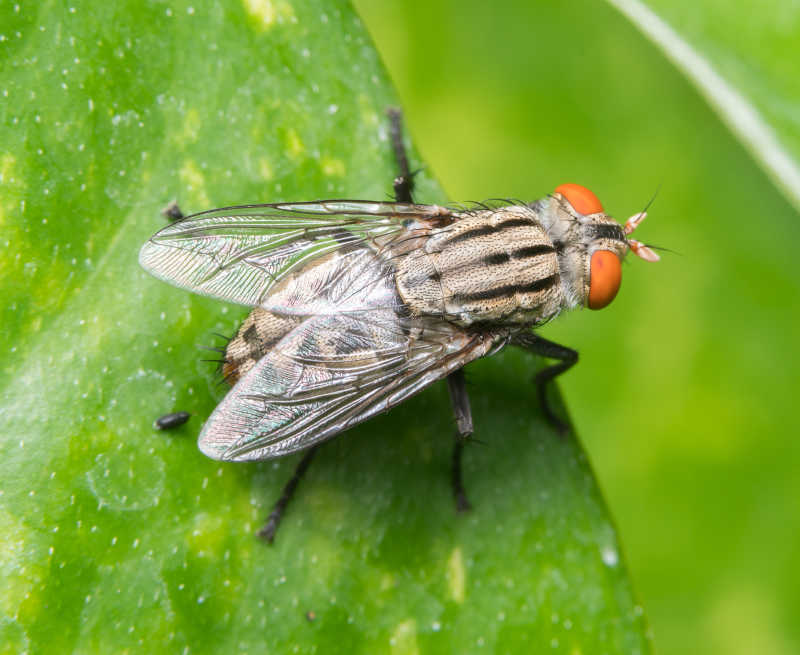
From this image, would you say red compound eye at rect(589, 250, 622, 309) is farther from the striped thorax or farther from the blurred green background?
the blurred green background

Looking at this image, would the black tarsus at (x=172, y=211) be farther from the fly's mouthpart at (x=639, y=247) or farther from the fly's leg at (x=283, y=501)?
the fly's mouthpart at (x=639, y=247)

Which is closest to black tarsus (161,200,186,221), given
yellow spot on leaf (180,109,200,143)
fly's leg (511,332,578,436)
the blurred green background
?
yellow spot on leaf (180,109,200,143)

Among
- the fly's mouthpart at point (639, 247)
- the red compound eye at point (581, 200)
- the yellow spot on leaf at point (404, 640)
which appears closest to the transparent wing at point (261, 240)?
the red compound eye at point (581, 200)

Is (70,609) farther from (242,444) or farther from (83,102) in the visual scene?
(83,102)

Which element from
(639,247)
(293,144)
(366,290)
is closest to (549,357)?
(639,247)

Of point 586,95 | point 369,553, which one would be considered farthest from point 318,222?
point 586,95
